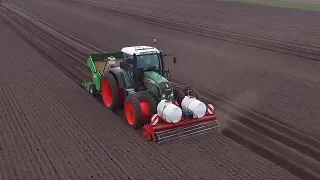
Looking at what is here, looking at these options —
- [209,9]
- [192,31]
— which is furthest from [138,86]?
[209,9]

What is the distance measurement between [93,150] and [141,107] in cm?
169

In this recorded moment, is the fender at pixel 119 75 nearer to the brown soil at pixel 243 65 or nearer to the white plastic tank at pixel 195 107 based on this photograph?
the white plastic tank at pixel 195 107

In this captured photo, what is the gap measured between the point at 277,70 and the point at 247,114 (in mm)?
5564

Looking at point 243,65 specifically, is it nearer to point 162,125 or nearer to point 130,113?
point 130,113

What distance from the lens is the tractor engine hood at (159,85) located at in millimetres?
10023

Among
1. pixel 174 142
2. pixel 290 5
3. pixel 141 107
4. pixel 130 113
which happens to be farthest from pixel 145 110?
pixel 290 5

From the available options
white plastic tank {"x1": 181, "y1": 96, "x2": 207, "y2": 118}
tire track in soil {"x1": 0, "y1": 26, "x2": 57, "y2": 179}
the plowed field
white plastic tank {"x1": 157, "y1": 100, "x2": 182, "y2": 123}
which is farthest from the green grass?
tire track in soil {"x1": 0, "y1": 26, "x2": 57, "y2": 179}

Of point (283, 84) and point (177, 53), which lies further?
point (177, 53)

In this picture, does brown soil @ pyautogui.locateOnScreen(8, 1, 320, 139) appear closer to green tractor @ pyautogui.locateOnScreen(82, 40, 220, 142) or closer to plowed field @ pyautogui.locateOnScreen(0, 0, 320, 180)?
plowed field @ pyautogui.locateOnScreen(0, 0, 320, 180)

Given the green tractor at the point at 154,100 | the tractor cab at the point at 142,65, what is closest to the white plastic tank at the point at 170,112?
the green tractor at the point at 154,100

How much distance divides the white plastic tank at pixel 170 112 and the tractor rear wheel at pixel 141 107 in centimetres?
48

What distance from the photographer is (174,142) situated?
31.9ft

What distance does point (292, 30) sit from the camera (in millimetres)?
24891

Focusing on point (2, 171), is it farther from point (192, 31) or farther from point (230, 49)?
point (192, 31)
